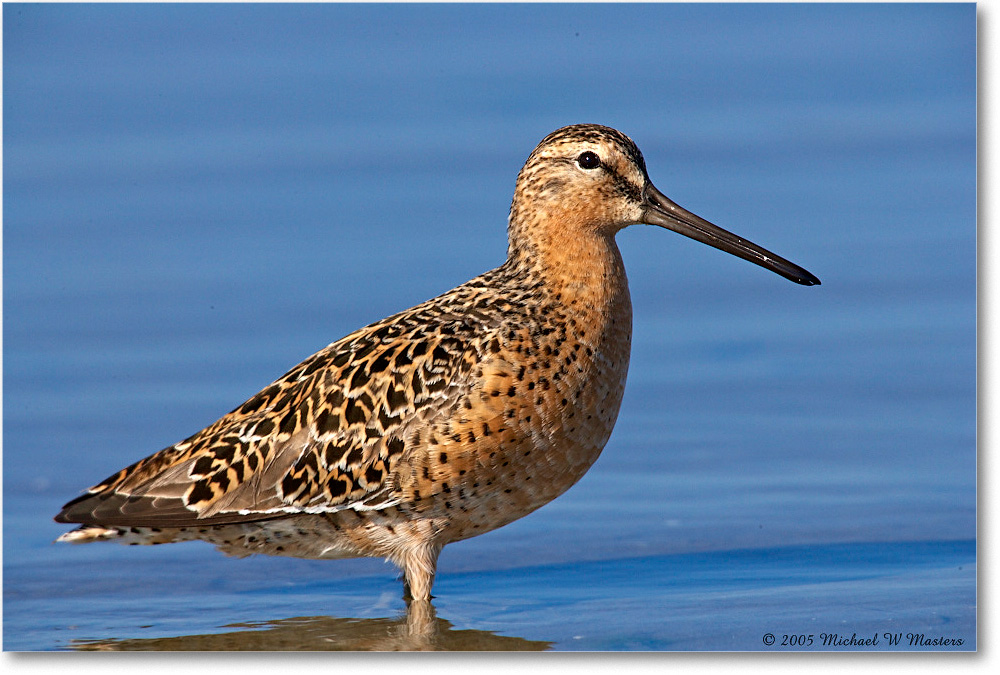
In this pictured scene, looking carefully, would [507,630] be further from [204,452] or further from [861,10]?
[861,10]

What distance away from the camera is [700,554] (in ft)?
28.1

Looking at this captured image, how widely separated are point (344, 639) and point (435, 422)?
3.46ft

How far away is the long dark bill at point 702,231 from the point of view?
800cm

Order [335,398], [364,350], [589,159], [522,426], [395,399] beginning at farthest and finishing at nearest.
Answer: [589,159], [364,350], [335,398], [395,399], [522,426]

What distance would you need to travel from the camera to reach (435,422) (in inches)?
292

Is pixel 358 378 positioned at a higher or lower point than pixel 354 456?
higher

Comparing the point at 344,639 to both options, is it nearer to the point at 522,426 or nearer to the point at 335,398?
the point at 335,398

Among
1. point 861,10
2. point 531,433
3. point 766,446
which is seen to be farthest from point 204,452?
point 861,10

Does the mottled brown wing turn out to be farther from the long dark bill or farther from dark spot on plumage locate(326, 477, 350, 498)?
the long dark bill

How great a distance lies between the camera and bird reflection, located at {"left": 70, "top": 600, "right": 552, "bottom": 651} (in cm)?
757

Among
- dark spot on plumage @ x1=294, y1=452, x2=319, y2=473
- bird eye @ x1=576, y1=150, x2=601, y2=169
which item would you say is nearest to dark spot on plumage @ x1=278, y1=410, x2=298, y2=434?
dark spot on plumage @ x1=294, y1=452, x2=319, y2=473

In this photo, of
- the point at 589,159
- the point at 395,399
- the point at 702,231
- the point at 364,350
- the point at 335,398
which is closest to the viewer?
the point at 395,399

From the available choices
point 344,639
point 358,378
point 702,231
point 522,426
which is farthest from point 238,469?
point 702,231

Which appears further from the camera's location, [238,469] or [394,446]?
[238,469]
